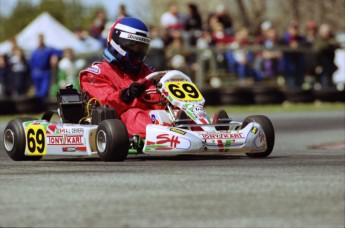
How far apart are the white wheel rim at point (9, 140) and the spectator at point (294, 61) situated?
1342 cm

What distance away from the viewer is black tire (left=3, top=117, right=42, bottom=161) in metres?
10.7

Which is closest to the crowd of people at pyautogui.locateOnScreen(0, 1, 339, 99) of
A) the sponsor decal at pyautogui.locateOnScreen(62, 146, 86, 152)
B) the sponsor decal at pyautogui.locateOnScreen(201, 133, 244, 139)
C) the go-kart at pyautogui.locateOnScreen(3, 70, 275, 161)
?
the go-kart at pyautogui.locateOnScreen(3, 70, 275, 161)

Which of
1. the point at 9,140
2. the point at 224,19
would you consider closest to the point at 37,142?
the point at 9,140

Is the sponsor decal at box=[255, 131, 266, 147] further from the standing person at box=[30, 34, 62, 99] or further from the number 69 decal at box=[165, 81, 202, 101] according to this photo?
the standing person at box=[30, 34, 62, 99]

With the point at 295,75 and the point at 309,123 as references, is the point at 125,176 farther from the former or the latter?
the point at 295,75

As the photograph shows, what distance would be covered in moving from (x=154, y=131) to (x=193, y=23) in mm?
13607

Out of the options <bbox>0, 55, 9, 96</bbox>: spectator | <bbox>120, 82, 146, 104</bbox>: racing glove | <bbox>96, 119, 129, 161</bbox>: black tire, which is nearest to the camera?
<bbox>96, 119, 129, 161</bbox>: black tire

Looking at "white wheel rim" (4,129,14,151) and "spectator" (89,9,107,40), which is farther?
"spectator" (89,9,107,40)

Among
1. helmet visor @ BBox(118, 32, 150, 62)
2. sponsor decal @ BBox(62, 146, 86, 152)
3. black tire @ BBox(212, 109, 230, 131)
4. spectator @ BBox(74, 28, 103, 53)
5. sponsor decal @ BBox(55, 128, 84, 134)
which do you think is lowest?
sponsor decal @ BBox(62, 146, 86, 152)

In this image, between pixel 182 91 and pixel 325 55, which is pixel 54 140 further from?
pixel 325 55

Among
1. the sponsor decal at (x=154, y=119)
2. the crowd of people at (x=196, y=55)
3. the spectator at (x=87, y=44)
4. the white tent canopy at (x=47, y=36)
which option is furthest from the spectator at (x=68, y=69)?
the sponsor decal at (x=154, y=119)

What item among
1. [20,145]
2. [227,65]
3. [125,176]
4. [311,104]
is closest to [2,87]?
[227,65]

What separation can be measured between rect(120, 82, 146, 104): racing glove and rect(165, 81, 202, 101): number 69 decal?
0.78 feet

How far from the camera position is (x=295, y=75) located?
78.7 feet
